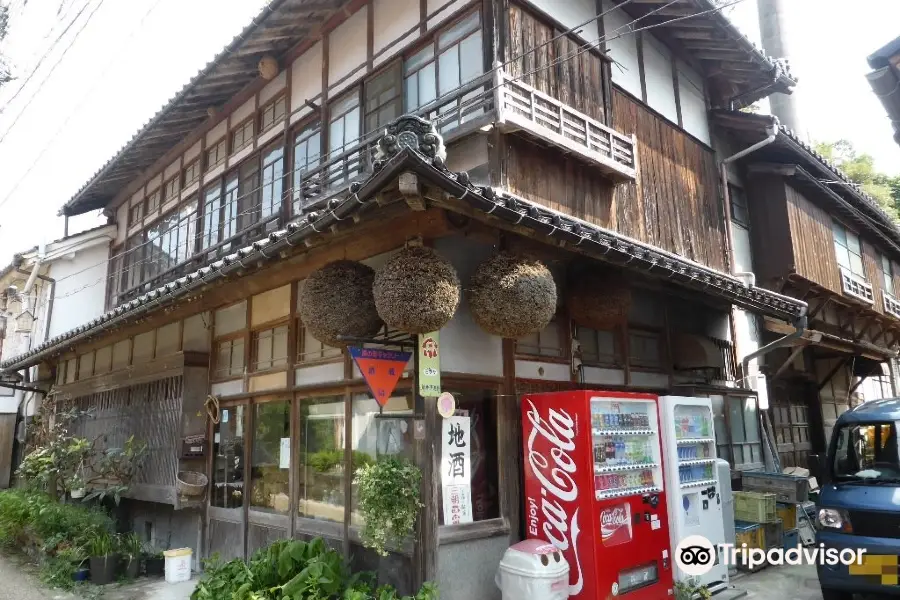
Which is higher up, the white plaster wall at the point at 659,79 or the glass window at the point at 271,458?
the white plaster wall at the point at 659,79

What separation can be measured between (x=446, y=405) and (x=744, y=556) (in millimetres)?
5751

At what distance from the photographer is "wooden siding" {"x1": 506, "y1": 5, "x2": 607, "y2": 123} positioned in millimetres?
8188

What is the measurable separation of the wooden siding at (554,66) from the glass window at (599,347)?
10.9ft

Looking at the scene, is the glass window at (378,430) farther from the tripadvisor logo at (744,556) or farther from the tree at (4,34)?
the tree at (4,34)

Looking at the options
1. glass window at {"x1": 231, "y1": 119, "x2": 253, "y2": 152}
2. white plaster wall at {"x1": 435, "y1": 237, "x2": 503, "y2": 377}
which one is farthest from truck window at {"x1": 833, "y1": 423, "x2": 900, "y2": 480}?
glass window at {"x1": 231, "y1": 119, "x2": 253, "y2": 152}

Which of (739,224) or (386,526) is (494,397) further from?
(739,224)

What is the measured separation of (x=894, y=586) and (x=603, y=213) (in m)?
5.74

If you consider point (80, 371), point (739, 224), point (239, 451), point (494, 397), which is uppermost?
point (739, 224)

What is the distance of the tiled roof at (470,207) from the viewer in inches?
202

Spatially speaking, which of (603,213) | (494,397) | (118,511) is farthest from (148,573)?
(603,213)

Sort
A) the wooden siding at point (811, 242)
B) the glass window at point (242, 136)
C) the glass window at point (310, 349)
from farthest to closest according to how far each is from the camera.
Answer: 1. the glass window at point (242, 136)
2. the wooden siding at point (811, 242)
3. the glass window at point (310, 349)

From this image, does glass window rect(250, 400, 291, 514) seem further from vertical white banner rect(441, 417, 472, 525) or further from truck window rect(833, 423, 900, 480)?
truck window rect(833, 423, 900, 480)

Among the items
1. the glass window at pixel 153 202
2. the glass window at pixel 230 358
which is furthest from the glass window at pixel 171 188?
the glass window at pixel 230 358

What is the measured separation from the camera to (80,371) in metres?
15.4
